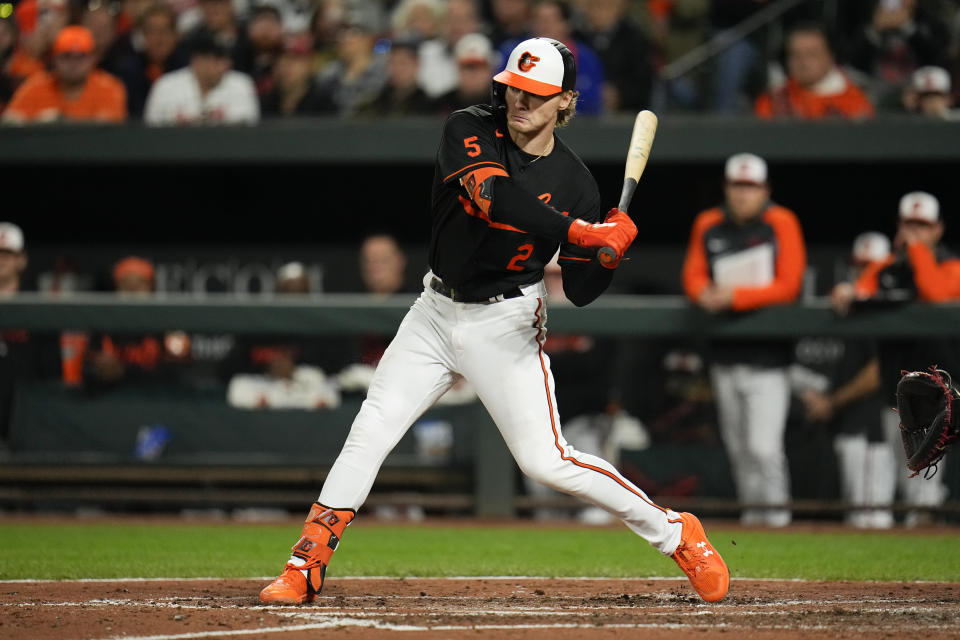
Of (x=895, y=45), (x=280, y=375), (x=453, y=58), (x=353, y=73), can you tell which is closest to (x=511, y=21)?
(x=453, y=58)

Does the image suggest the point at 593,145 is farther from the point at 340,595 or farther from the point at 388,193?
the point at 340,595

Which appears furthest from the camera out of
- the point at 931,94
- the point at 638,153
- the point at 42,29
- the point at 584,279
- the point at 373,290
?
the point at 42,29

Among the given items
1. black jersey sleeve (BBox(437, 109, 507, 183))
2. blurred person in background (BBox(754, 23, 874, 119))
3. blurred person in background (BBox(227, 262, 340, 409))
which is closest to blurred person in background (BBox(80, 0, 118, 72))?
blurred person in background (BBox(227, 262, 340, 409))

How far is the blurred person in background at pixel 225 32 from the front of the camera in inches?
366

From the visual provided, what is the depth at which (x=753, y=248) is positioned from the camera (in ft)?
22.9

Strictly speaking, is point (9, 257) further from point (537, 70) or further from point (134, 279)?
point (537, 70)

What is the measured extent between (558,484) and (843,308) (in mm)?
3333

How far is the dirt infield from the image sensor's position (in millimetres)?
3443

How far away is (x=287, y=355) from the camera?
7180 millimetres

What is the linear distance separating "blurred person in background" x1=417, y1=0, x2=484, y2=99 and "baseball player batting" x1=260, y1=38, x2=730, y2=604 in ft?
16.6

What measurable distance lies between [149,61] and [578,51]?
328 cm

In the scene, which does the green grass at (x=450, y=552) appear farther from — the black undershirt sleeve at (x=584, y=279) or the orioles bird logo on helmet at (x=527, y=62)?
the orioles bird logo on helmet at (x=527, y=62)

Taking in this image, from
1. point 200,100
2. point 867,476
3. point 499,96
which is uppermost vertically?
point 200,100

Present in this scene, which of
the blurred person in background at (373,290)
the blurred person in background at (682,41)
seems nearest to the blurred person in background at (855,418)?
the blurred person in background at (373,290)
